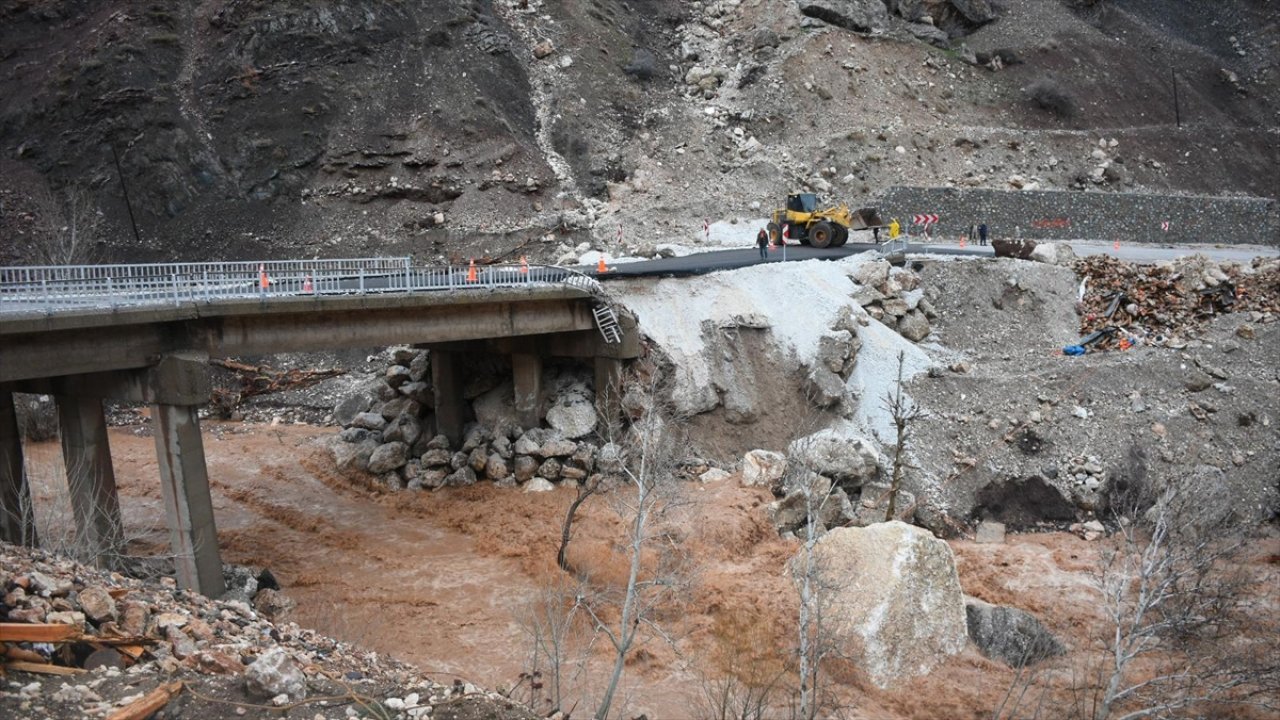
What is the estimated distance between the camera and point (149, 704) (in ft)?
29.7

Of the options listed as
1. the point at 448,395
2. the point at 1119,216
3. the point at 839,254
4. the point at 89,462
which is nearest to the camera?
the point at 89,462

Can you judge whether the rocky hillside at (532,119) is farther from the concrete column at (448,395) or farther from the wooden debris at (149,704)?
the wooden debris at (149,704)

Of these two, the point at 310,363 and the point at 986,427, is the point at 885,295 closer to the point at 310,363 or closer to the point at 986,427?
the point at 986,427

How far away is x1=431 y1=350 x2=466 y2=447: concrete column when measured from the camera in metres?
27.8

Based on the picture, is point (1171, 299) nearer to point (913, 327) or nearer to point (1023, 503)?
point (913, 327)

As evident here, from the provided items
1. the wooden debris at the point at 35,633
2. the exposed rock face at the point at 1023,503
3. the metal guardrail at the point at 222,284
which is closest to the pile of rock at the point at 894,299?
the exposed rock face at the point at 1023,503

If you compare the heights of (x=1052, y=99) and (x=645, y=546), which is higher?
(x=1052, y=99)

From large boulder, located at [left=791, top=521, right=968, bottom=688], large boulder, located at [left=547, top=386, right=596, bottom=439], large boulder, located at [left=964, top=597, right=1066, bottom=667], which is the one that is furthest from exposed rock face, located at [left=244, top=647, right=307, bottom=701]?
large boulder, located at [left=547, top=386, right=596, bottom=439]

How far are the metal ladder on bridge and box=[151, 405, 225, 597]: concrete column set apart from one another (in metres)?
11.4

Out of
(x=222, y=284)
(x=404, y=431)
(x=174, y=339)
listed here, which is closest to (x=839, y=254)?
(x=404, y=431)

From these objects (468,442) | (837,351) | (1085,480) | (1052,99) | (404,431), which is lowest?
(1085,480)

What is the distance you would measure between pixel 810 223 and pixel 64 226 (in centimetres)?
3008

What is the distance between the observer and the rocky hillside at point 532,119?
43312 millimetres

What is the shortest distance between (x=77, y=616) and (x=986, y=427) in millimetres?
22906
